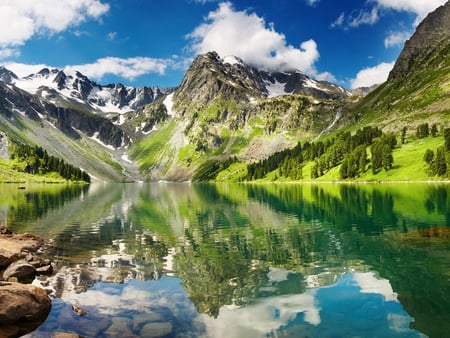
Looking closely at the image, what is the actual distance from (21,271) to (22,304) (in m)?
11.6

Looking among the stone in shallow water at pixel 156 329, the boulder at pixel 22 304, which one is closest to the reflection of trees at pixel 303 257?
the stone in shallow water at pixel 156 329

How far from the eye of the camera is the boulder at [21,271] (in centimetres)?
3509

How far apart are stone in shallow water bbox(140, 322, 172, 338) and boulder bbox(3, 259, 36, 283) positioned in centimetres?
1657

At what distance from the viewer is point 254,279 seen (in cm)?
3522

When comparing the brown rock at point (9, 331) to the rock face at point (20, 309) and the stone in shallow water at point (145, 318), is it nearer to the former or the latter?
the rock face at point (20, 309)

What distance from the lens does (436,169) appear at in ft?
571

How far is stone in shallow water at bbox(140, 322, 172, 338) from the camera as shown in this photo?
23469mm

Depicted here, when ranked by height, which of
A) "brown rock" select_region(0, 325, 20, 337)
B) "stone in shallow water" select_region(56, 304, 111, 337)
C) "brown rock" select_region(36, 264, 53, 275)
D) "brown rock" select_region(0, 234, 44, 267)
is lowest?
"stone in shallow water" select_region(56, 304, 111, 337)

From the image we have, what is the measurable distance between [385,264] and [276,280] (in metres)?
11.5

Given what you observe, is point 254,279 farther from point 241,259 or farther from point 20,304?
point 20,304

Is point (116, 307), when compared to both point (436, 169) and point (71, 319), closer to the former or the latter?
point (71, 319)

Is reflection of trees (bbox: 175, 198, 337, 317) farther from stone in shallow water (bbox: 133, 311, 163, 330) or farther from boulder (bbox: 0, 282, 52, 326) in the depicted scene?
boulder (bbox: 0, 282, 52, 326)

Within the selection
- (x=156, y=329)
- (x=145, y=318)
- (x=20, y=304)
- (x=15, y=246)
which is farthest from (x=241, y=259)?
(x=15, y=246)

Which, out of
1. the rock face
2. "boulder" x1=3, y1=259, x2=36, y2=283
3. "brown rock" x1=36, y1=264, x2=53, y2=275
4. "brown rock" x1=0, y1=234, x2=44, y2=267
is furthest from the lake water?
"brown rock" x1=0, y1=234, x2=44, y2=267
